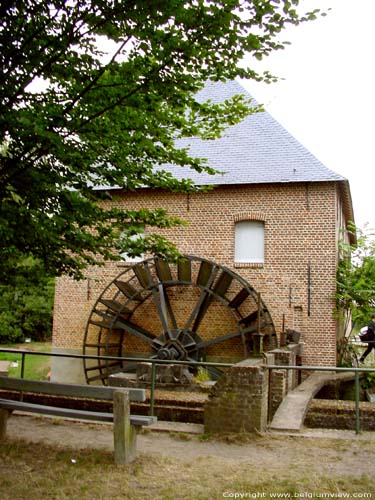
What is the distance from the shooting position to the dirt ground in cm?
530

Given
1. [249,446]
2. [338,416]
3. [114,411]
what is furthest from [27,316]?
[114,411]

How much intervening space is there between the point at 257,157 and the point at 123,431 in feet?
32.7

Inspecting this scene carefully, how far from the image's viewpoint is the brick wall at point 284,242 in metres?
12.7

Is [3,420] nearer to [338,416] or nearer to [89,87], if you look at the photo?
[89,87]

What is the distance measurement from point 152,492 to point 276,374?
172 inches

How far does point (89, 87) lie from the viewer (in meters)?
4.84

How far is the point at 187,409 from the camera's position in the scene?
7805mm

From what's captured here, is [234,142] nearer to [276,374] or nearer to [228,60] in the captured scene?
[276,374]

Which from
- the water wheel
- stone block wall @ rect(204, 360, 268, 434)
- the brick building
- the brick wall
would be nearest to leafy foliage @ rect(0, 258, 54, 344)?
the brick building

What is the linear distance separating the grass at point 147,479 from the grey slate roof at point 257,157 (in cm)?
Answer: 868

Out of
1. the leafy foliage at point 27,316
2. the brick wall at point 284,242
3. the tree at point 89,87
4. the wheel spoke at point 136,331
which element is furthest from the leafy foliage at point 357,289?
the leafy foliage at point 27,316

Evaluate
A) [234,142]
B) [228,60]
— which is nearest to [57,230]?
[228,60]

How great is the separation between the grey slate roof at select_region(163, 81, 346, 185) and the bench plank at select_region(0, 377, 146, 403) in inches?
315

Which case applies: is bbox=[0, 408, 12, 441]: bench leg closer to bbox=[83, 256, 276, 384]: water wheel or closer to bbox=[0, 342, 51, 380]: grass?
bbox=[83, 256, 276, 384]: water wheel
